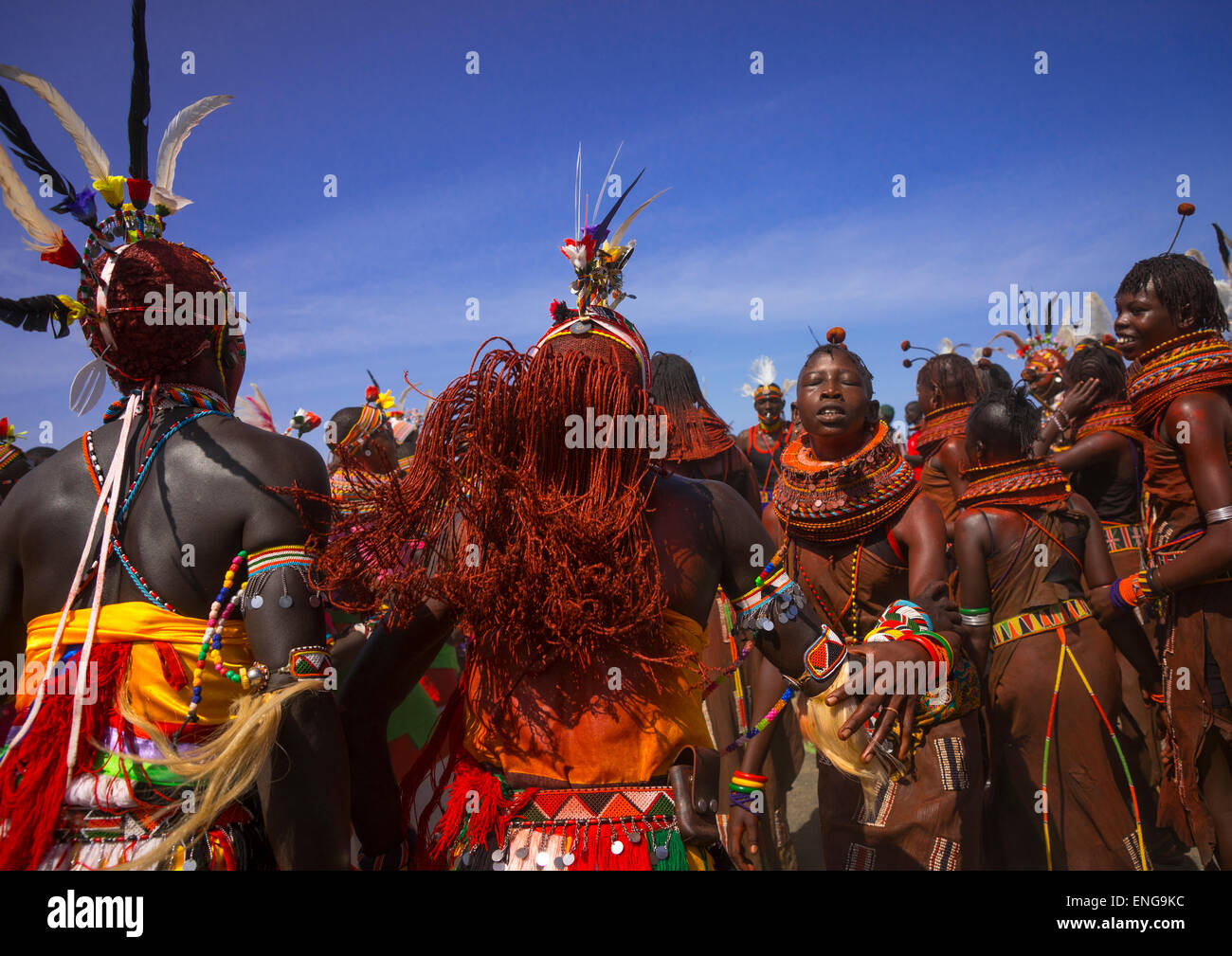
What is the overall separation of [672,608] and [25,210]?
2002mm

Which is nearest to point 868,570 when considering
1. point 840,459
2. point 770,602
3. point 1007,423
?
point 840,459

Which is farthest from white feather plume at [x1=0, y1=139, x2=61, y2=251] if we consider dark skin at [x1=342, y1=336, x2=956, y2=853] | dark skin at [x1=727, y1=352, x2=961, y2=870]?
dark skin at [x1=727, y1=352, x2=961, y2=870]

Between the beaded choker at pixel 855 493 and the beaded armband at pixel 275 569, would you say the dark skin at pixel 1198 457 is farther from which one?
the beaded armband at pixel 275 569

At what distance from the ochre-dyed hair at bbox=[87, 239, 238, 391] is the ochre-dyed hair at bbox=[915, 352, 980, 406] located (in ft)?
21.0

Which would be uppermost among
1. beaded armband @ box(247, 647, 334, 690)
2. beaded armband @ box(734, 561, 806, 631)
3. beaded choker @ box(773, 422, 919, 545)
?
beaded choker @ box(773, 422, 919, 545)

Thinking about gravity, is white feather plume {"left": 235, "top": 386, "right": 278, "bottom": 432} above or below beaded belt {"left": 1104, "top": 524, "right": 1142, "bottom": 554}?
above

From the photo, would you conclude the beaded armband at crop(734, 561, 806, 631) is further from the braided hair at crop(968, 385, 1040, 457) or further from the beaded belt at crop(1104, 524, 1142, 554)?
the beaded belt at crop(1104, 524, 1142, 554)

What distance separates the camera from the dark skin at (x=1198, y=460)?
3.60 metres

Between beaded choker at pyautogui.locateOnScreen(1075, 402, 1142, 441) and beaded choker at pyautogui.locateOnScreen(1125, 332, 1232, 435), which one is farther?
beaded choker at pyautogui.locateOnScreen(1075, 402, 1142, 441)

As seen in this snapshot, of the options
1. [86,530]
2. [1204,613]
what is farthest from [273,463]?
[1204,613]

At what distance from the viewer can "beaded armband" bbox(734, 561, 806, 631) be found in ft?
7.95

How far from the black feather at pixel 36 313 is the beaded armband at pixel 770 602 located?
6.59ft

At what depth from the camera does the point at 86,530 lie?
2.16 meters

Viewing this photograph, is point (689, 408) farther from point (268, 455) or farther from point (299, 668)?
point (299, 668)
